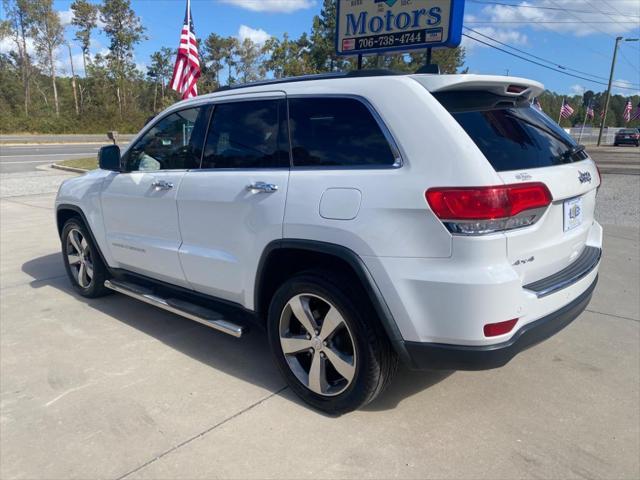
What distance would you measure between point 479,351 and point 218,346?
7.16 feet

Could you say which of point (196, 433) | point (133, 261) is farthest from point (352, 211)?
point (133, 261)

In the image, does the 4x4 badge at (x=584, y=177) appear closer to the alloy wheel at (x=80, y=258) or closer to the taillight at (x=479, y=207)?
the taillight at (x=479, y=207)

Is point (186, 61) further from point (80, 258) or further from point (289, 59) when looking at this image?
point (289, 59)

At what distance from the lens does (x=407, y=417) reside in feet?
9.50

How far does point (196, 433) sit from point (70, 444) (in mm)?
658

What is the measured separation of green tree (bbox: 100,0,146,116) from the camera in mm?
49125

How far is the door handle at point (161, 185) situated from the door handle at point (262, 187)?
88 centimetres

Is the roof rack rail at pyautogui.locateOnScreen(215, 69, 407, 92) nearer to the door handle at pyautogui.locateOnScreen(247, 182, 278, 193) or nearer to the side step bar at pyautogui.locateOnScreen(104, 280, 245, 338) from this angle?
the door handle at pyautogui.locateOnScreen(247, 182, 278, 193)

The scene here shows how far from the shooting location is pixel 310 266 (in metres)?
2.96

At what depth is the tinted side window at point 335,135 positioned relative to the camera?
2611 mm

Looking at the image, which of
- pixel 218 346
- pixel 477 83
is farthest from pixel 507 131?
pixel 218 346

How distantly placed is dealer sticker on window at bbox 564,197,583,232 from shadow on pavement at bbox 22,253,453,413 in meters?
1.29

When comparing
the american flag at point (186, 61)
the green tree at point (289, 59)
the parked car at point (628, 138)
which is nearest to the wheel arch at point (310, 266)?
the american flag at point (186, 61)

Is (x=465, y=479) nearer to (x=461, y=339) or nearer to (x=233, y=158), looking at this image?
(x=461, y=339)
